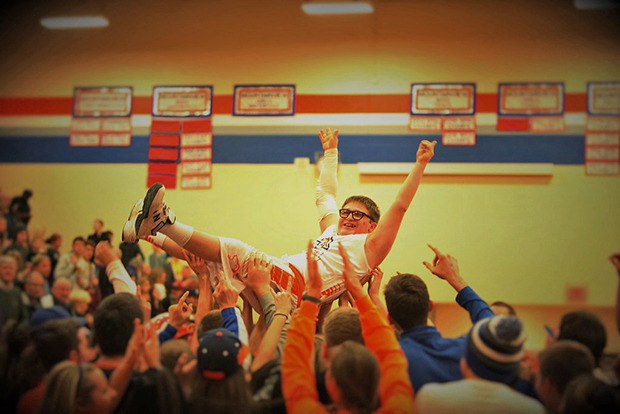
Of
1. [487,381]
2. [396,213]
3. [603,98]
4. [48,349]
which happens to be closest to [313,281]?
[487,381]

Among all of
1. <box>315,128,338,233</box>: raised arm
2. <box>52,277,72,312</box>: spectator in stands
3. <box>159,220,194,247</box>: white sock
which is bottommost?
<box>52,277,72,312</box>: spectator in stands

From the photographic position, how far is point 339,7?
21.5 feet

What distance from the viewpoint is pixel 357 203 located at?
4125mm

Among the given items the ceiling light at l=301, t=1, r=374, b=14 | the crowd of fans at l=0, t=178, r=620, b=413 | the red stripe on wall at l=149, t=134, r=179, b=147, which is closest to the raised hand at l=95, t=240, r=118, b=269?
the crowd of fans at l=0, t=178, r=620, b=413

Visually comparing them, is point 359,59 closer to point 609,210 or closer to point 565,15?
point 565,15

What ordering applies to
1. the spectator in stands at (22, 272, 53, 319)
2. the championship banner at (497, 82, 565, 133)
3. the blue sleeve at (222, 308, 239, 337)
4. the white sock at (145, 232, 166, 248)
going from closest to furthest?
the blue sleeve at (222, 308, 239, 337)
the white sock at (145, 232, 166, 248)
the spectator in stands at (22, 272, 53, 319)
the championship banner at (497, 82, 565, 133)

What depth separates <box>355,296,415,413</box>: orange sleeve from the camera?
2031 millimetres

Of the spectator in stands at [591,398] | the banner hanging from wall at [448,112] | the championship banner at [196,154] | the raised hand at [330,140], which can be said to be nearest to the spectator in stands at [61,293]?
the championship banner at [196,154]

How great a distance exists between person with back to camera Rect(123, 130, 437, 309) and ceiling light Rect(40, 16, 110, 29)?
3833 millimetres

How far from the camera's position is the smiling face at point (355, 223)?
405 cm

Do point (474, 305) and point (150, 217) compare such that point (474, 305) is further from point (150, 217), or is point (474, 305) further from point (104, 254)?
point (104, 254)

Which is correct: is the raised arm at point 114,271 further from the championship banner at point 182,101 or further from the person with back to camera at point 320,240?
the championship banner at point 182,101

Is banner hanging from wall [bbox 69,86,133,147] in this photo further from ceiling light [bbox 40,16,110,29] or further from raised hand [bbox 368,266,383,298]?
raised hand [bbox 368,266,383,298]

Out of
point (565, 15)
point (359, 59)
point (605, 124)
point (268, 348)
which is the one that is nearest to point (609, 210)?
point (605, 124)
